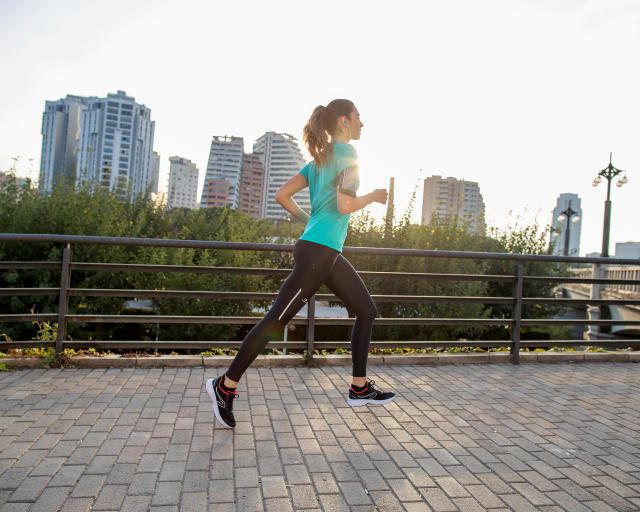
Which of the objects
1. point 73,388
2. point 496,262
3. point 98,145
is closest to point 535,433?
point 73,388

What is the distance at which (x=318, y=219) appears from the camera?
3.50 meters

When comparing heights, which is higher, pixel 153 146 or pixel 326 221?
pixel 153 146

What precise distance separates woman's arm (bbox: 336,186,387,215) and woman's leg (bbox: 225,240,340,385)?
11.7 inches

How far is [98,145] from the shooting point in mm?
160625

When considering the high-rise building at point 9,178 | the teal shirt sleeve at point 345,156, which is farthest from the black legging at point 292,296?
the high-rise building at point 9,178

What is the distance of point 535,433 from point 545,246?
11.2 meters

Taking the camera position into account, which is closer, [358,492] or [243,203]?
[358,492]

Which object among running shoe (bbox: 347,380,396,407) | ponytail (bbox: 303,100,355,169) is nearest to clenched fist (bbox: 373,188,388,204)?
ponytail (bbox: 303,100,355,169)

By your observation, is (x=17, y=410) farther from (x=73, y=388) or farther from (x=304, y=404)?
(x=304, y=404)

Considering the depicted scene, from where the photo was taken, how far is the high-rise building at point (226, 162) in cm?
14288

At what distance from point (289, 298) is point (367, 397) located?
1.01 metres

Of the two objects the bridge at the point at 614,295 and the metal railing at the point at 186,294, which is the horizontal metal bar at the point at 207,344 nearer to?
the metal railing at the point at 186,294

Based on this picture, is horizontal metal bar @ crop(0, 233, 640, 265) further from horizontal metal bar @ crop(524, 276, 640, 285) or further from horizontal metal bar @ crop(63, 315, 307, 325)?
horizontal metal bar @ crop(63, 315, 307, 325)

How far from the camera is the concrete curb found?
4773mm
